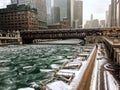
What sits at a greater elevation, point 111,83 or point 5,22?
point 5,22

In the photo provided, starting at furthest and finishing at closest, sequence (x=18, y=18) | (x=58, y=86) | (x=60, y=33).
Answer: (x=18, y=18), (x=60, y=33), (x=58, y=86)

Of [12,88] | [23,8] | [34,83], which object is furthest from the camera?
[23,8]

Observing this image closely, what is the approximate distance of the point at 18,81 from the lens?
21.1 meters

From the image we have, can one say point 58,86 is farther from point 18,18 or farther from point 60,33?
point 18,18

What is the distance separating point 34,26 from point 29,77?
6457 inches

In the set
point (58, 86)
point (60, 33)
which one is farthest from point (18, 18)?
point (58, 86)

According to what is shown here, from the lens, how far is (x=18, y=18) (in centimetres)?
17588

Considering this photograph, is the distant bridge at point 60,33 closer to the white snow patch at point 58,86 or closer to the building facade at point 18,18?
the building facade at point 18,18

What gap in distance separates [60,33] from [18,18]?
205 feet

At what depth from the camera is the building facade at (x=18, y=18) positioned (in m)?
172

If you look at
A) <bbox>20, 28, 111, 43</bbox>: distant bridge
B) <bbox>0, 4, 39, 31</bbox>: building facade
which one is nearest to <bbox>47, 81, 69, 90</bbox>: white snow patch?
<bbox>20, 28, 111, 43</bbox>: distant bridge

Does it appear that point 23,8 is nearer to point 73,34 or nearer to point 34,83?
point 73,34

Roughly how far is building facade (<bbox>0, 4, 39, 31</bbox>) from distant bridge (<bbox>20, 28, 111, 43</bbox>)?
138ft

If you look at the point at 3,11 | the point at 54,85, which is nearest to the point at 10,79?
the point at 54,85
